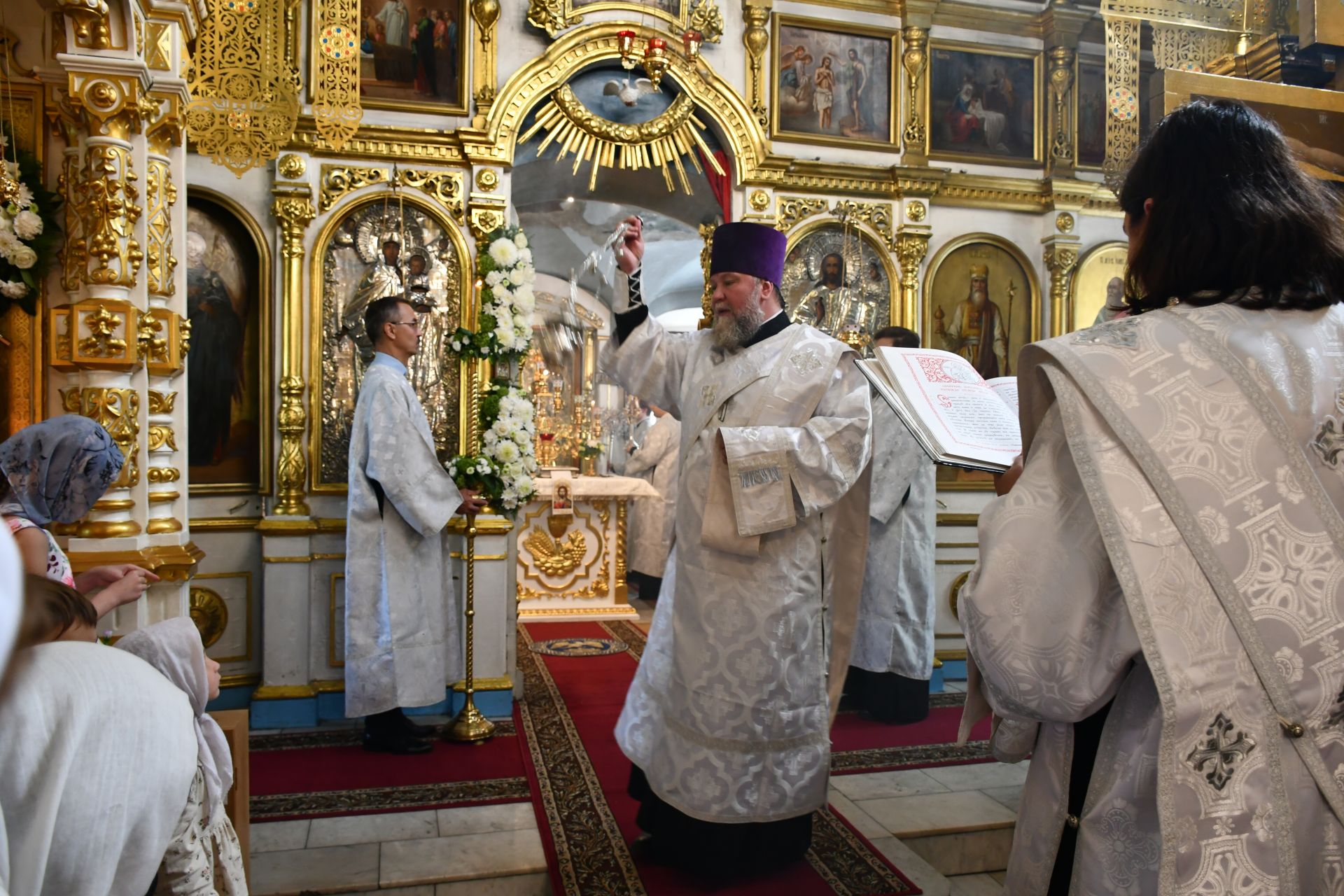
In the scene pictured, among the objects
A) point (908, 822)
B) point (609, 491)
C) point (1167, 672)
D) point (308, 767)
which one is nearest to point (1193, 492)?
point (1167, 672)

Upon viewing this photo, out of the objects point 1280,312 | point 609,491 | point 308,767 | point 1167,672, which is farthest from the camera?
point 609,491

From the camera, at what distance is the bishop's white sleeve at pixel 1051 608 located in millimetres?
1521

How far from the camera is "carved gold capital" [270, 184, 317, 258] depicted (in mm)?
5598

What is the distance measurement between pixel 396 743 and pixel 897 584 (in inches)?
117

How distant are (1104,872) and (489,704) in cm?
446

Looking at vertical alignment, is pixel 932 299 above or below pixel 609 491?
above

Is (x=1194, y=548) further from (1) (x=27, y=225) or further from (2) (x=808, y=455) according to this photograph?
(1) (x=27, y=225)

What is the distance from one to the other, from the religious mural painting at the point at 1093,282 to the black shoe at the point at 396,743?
520 centimetres

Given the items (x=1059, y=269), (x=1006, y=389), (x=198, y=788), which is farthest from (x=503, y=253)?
(x=1059, y=269)

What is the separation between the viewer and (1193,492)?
59.1 inches

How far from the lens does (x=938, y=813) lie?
4.19 m

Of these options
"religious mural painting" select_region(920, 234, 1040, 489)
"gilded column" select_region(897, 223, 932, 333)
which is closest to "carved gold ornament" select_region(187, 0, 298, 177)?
"gilded column" select_region(897, 223, 932, 333)

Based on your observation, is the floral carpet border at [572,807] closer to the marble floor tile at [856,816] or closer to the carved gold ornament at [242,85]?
the marble floor tile at [856,816]

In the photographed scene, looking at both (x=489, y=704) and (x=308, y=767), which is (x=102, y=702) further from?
(x=489, y=704)
